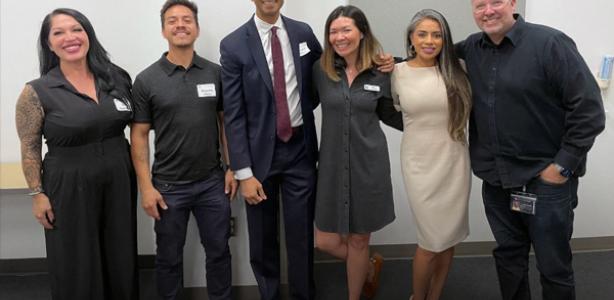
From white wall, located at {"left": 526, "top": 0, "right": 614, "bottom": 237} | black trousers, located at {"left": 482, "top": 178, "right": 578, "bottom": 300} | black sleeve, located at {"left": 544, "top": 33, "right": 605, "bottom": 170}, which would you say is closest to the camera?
black sleeve, located at {"left": 544, "top": 33, "right": 605, "bottom": 170}

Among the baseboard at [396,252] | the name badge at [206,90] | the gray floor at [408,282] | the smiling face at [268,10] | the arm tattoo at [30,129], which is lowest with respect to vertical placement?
the gray floor at [408,282]

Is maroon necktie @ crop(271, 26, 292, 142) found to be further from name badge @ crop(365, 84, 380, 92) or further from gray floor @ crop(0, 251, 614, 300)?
gray floor @ crop(0, 251, 614, 300)

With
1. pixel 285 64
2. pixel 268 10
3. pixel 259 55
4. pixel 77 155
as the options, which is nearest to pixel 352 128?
pixel 285 64

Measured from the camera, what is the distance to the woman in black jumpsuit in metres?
1.99

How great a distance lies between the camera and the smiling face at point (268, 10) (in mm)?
2148

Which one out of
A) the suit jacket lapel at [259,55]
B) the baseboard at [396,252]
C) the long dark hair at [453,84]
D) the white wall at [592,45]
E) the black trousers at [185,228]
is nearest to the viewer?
the long dark hair at [453,84]

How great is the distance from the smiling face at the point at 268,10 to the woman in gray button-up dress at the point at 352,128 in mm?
262

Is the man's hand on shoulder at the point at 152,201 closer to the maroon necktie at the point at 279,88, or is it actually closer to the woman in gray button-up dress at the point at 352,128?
the maroon necktie at the point at 279,88

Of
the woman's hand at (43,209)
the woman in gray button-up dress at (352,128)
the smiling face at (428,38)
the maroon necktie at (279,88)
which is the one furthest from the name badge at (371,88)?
the woman's hand at (43,209)

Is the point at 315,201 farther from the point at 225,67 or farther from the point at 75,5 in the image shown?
the point at 75,5

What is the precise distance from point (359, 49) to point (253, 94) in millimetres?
553

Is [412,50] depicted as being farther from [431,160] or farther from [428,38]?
[431,160]

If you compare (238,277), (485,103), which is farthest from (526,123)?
(238,277)

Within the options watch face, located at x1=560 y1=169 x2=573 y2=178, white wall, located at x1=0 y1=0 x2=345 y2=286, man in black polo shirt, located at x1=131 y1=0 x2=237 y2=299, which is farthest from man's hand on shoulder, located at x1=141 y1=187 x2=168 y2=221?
watch face, located at x1=560 y1=169 x2=573 y2=178
